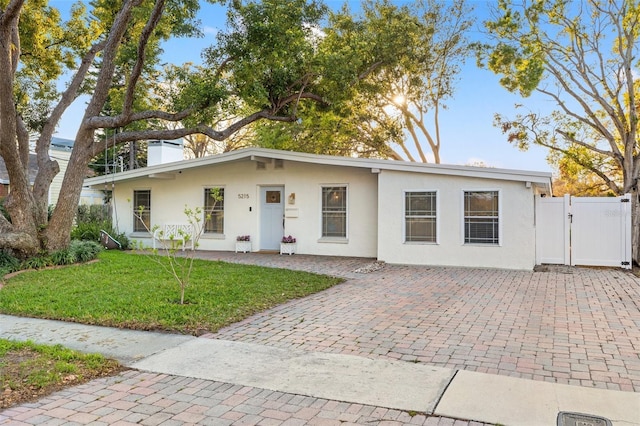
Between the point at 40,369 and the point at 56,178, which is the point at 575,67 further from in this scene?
the point at 56,178

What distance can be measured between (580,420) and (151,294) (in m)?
6.47

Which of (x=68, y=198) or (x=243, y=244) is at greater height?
(x=68, y=198)

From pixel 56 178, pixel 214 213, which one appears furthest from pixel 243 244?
pixel 56 178

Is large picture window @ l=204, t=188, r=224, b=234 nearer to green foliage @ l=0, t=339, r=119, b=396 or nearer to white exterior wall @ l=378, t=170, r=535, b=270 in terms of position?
white exterior wall @ l=378, t=170, r=535, b=270

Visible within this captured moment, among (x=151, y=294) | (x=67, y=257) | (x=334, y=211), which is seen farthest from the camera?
(x=334, y=211)

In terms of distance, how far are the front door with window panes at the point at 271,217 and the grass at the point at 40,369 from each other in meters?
10.4

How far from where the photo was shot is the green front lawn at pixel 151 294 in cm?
644

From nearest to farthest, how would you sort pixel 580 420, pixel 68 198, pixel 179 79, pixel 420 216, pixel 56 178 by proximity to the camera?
1. pixel 580 420
2. pixel 68 198
3. pixel 420 216
4. pixel 179 79
5. pixel 56 178

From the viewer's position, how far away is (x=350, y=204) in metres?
14.3

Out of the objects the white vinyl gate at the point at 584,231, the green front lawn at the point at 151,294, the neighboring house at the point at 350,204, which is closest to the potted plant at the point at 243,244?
the neighboring house at the point at 350,204

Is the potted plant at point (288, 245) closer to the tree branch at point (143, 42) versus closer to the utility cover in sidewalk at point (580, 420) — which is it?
the tree branch at point (143, 42)

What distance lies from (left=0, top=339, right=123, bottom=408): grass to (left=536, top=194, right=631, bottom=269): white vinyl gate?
11.6 metres

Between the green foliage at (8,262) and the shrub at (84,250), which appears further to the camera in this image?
the shrub at (84,250)

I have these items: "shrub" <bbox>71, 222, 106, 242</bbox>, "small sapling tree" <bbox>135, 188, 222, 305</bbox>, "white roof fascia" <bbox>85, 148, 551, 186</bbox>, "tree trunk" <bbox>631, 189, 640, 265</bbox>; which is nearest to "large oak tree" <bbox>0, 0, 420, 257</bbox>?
"white roof fascia" <bbox>85, 148, 551, 186</bbox>
